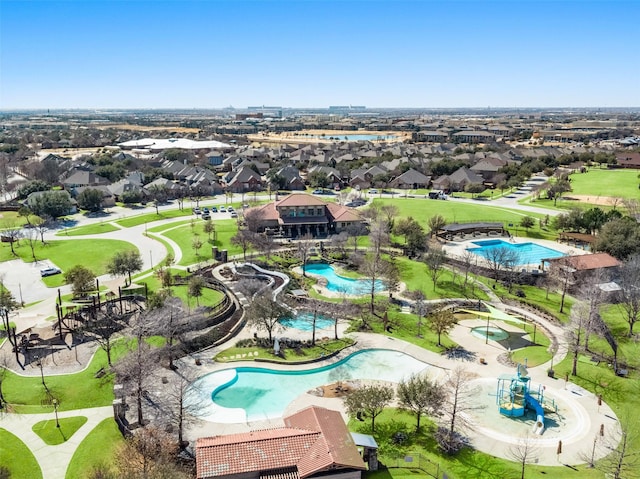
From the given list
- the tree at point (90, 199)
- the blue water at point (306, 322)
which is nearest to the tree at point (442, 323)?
the blue water at point (306, 322)

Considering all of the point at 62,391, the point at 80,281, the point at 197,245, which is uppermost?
the point at 80,281

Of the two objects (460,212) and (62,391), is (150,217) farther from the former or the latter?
(460,212)

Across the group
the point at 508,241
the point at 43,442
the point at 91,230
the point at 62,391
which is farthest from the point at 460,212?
the point at 43,442

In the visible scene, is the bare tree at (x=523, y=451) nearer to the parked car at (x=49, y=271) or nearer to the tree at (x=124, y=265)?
the tree at (x=124, y=265)

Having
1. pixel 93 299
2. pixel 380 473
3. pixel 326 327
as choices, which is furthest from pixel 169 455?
pixel 93 299

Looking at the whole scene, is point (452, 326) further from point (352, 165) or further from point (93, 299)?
point (352, 165)

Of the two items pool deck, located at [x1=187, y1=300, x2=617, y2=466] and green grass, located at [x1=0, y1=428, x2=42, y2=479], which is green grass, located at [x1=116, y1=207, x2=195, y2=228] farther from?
green grass, located at [x1=0, y1=428, x2=42, y2=479]
